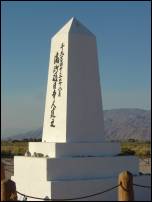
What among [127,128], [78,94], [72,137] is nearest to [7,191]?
[72,137]

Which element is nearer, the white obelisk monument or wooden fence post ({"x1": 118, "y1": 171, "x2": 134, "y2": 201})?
wooden fence post ({"x1": 118, "y1": 171, "x2": 134, "y2": 201})

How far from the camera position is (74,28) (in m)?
12.4

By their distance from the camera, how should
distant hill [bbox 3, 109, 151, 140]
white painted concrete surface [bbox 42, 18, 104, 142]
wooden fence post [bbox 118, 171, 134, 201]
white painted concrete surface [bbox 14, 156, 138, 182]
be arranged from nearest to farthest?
wooden fence post [bbox 118, 171, 134, 201], white painted concrete surface [bbox 14, 156, 138, 182], white painted concrete surface [bbox 42, 18, 104, 142], distant hill [bbox 3, 109, 151, 140]

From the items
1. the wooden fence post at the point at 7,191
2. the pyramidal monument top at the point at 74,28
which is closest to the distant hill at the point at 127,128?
the pyramidal monument top at the point at 74,28

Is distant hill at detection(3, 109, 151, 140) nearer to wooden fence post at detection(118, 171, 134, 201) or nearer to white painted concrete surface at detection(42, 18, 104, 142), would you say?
white painted concrete surface at detection(42, 18, 104, 142)

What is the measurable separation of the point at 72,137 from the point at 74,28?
2790 millimetres

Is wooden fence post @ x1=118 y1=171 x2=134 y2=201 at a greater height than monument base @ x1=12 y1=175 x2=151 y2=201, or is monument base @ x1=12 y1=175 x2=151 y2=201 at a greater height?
wooden fence post @ x1=118 y1=171 x2=134 y2=201

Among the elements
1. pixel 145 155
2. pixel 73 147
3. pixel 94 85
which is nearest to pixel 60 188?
pixel 73 147

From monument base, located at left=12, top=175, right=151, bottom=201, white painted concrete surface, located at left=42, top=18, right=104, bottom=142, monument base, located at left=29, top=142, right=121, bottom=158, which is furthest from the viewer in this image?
white painted concrete surface, located at left=42, top=18, right=104, bottom=142

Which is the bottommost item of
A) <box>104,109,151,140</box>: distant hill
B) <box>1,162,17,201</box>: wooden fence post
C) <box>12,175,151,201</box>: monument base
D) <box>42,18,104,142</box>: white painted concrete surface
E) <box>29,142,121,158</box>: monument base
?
<box>104,109,151,140</box>: distant hill

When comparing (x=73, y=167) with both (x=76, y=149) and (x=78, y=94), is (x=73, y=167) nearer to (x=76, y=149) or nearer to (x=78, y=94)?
(x=76, y=149)

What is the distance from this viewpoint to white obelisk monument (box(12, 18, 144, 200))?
1109cm

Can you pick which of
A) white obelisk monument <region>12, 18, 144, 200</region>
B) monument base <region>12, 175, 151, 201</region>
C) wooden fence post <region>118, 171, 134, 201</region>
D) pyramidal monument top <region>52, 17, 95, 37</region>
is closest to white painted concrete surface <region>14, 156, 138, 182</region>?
white obelisk monument <region>12, 18, 144, 200</region>

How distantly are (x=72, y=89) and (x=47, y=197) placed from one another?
108 inches
